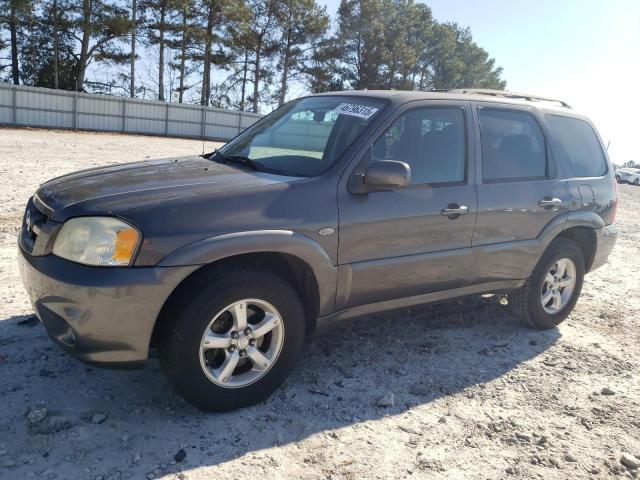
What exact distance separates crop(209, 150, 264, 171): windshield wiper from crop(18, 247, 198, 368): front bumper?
106cm

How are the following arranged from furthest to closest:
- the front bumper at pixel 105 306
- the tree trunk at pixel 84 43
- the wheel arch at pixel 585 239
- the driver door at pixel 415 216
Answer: the tree trunk at pixel 84 43
the wheel arch at pixel 585 239
the driver door at pixel 415 216
the front bumper at pixel 105 306

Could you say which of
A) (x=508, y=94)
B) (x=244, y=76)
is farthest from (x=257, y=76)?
(x=508, y=94)

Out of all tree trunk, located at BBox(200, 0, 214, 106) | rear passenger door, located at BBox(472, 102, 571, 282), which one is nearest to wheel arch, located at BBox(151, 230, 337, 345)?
rear passenger door, located at BBox(472, 102, 571, 282)

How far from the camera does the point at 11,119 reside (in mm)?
27875

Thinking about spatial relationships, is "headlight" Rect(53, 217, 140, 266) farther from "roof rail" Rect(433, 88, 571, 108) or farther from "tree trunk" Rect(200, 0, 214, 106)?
"tree trunk" Rect(200, 0, 214, 106)

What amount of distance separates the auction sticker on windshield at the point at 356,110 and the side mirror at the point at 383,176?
0.50 m

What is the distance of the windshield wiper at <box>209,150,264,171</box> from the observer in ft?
Answer: 12.0

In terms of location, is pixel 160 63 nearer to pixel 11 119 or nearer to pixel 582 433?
pixel 11 119

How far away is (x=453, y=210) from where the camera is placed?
12.6 ft

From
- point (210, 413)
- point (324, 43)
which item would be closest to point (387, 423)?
point (210, 413)

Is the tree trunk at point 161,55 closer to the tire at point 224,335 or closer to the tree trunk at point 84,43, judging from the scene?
the tree trunk at point 84,43

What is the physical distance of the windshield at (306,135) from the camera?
3.54 meters

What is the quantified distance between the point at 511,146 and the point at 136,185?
2836 mm

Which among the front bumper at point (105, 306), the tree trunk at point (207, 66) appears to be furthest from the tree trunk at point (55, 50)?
the front bumper at point (105, 306)
